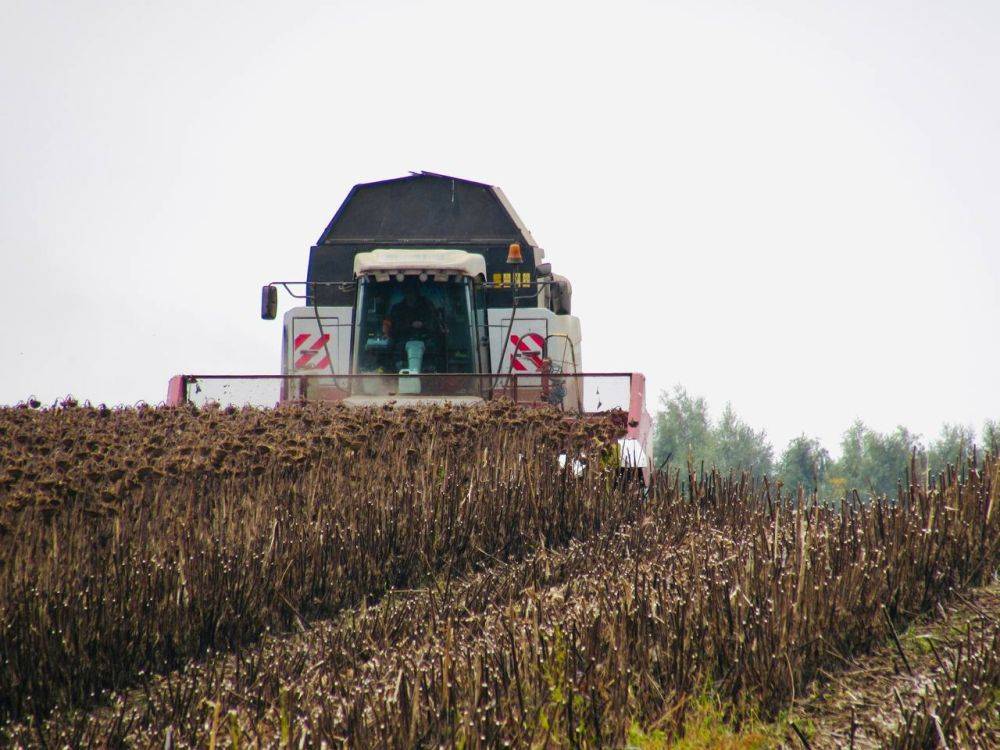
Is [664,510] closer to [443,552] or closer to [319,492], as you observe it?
[443,552]

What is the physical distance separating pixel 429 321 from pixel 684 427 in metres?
82.4

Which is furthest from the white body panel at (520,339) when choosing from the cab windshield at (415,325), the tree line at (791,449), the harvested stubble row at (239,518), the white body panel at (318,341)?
the tree line at (791,449)

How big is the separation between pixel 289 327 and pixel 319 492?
21.9 ft

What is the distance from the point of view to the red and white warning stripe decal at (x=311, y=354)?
15.2 m

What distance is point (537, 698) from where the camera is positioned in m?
5.24

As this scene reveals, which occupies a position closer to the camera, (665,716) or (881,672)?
(665,716)

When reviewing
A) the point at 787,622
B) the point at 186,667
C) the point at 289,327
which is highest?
the point at 289,327

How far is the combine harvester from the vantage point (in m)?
13.4

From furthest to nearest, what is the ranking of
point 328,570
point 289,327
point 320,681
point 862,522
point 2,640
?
1. point 289,327
2. point 328,570
3. point 862,522
4. point 2,640
5. point 320,681

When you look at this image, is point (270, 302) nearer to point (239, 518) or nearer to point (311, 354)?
point (311, 354)

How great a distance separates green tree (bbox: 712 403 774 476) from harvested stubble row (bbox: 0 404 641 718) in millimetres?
79428

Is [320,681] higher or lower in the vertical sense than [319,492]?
lower

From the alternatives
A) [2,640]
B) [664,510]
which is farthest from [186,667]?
[664,510]

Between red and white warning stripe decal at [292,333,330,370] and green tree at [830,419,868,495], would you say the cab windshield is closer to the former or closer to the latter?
red and white warning stripe decal at [292,333,330,370]
